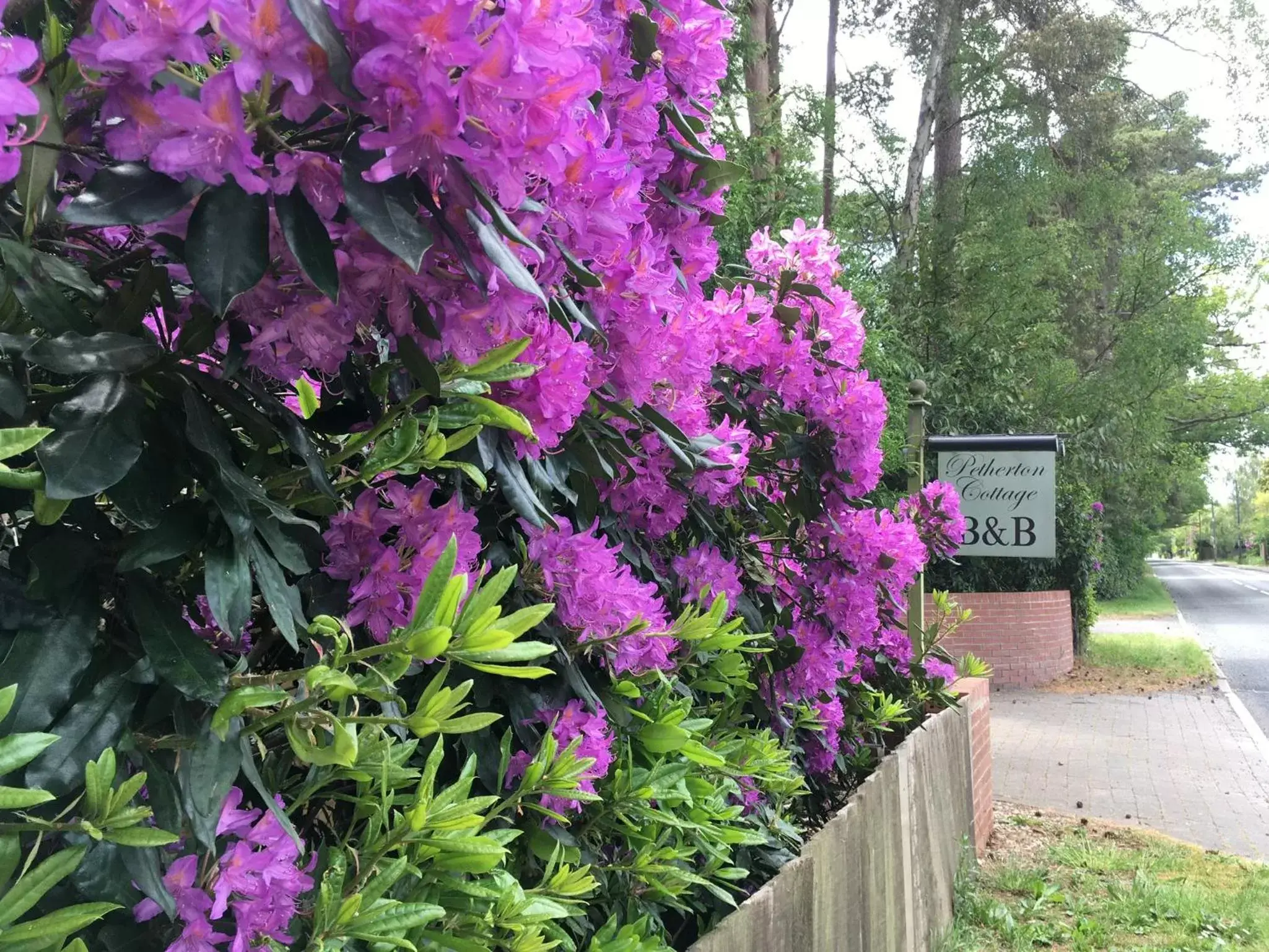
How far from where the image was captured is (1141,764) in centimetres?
866

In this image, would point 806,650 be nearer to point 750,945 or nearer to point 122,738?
point 750,945

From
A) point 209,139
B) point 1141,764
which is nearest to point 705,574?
point 209,139

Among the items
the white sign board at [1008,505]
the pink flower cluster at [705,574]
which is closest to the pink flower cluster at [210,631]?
the pink flower cluster at [705,574]

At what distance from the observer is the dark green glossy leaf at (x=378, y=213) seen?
70 cm

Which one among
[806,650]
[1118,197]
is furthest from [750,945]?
[1118,197]

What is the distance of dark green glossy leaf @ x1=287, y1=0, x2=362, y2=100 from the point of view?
2.06ft

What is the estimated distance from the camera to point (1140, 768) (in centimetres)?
847

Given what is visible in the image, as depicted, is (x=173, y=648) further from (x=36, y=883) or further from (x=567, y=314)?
(x=567, y=314)

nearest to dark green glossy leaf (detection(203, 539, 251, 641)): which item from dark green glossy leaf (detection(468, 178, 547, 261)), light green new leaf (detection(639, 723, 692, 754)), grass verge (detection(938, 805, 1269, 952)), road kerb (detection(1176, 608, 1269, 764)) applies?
dark green glossy leaf (detection(468, 178, 547, 261))

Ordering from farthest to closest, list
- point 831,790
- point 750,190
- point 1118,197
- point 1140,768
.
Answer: point 1118,197, point 1140,768, point 750,190, point 831,790

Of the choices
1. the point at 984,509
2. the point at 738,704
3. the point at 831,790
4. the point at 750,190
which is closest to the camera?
the point at 738,704

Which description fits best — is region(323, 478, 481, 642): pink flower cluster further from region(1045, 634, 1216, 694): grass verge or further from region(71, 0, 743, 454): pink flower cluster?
region(1045, 634, 1216, 694): grass verge

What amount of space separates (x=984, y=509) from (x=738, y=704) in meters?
5.96

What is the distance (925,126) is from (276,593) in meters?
15.4
